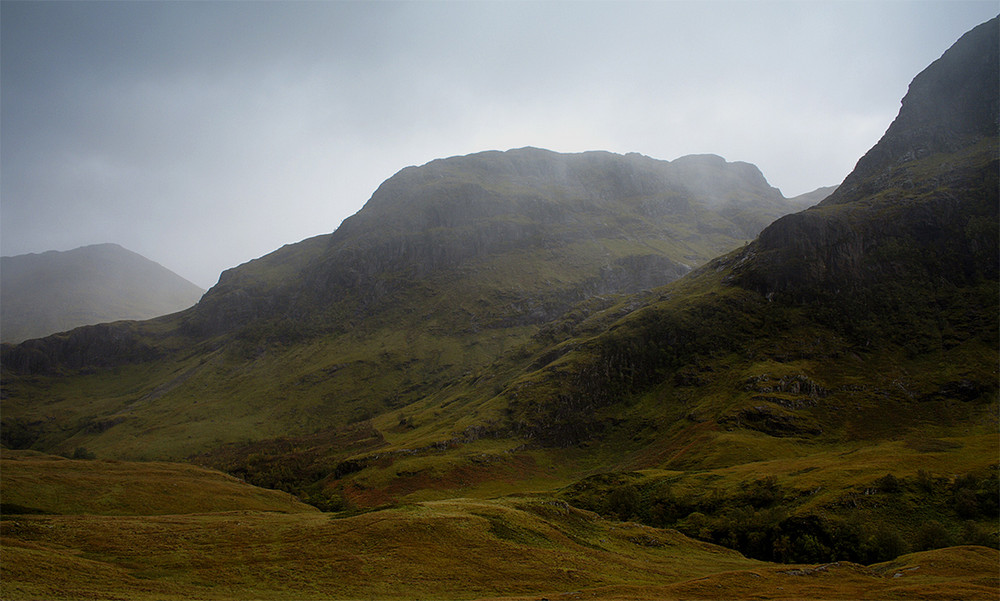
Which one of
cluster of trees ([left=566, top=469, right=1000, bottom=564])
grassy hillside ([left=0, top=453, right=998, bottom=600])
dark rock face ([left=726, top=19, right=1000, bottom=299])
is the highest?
dark rock face ([left=726, top=19, right=1000, bottom=299])

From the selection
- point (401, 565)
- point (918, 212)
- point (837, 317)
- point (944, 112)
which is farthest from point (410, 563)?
point (944, 112)

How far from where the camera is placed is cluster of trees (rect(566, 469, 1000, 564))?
161ft

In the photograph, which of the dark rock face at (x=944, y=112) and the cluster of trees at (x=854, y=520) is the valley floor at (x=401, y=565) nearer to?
the cluster of trees at (x=854, y=520)

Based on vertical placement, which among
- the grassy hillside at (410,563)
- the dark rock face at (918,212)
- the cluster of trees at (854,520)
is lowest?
the cluster of trees at (854,520)

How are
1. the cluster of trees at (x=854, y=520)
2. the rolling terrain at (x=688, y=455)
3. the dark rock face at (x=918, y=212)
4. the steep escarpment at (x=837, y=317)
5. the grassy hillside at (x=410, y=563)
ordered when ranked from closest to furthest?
the grassy hillside at (x=410, y=563) → the rolling terrain at (x=688, y=455) → the cluster of trees at (x=854, y=520) → the steep escarpment at (x=837, y=317) → the dark rock face at (x=918, y=212)

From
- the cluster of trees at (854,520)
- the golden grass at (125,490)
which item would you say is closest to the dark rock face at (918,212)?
the cluster of trees at (854,520)

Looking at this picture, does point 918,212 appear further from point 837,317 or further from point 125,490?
point 125,490

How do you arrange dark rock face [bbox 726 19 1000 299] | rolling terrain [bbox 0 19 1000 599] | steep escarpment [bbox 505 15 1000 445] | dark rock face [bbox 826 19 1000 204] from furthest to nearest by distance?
dark rock face [bbox 826 19 1000 204] → dark rock face [bbox 726 19 1000 299] → steep escarpment [bbox 505 15 1000 445] → rolling terrain [bbox 0 19 1000 599]

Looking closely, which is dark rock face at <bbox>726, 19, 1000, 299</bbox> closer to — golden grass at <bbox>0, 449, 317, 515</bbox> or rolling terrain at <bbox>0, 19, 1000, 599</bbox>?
rolling terrain at <bbox>0, 19, 1000, 599</bbox>

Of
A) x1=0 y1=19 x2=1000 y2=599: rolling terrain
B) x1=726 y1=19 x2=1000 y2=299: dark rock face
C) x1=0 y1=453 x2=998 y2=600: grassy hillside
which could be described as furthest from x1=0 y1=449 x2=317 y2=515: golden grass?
x1=726 y1=19 x2=1000 y2=299: dark rock face

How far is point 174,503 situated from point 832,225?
551 ft

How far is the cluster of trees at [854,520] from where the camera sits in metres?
49.2

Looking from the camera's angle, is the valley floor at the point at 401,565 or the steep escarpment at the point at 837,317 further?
the steep escarpment at the point at 837,317

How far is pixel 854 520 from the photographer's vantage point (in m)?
52.2
